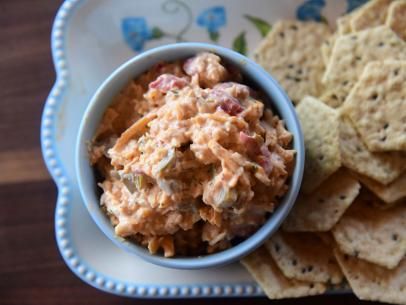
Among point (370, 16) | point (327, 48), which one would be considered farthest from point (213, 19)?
point (370, 16)

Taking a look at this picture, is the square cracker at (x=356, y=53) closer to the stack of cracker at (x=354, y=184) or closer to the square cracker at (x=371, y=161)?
the stack of cracker at (x=354, y=184)

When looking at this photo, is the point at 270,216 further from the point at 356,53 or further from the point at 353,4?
the point at 353,4

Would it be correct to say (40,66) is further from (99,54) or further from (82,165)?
(82,165)

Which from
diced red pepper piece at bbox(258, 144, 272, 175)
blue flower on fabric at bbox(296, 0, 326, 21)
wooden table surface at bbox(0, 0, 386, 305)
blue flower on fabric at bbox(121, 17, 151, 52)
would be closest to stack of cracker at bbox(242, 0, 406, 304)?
blue flower on fabric at bbox(296, 0, 326, 21)

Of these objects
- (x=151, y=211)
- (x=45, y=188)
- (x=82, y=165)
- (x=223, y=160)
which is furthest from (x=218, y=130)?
(x=45, y=188)

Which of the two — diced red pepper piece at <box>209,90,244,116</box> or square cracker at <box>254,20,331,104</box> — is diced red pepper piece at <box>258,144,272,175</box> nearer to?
diced red pepper piece at <box>209,90,244,116</box>

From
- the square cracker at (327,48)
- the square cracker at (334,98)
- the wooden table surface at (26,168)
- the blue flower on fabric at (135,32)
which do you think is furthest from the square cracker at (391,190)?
the wooden table surface at (26,168)
